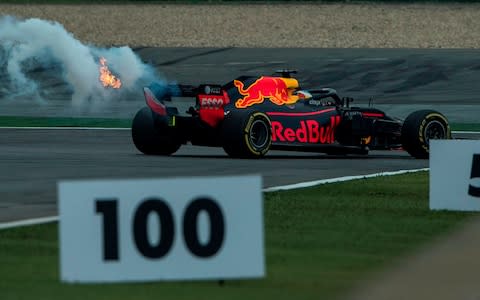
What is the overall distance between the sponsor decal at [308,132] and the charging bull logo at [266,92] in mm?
609

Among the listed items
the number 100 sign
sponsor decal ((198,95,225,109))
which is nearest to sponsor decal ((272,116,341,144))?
sponsor decal ((198,95,225,109))

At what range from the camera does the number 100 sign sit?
12.1m

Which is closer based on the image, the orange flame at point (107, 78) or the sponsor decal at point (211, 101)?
the sponsor decal at point (211, 101)

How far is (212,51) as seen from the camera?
5650cm

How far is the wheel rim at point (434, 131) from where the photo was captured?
1121 inches

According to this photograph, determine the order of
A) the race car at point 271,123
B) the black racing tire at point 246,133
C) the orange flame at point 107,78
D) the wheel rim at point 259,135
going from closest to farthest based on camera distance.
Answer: the black racing tire at point 246,133 → the wheel rim at point 259,135 → the race car at point 271,123 → the orange flame at point 107,78

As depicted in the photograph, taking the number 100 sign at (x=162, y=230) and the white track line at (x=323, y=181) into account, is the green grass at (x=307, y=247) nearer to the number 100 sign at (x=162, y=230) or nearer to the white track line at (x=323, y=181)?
the number 100 sign at (x=162, y=230)

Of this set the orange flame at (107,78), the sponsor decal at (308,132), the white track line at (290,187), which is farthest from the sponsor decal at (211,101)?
the orange flame at (107,78)

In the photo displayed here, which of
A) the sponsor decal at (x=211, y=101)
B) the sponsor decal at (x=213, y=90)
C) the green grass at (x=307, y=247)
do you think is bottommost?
the green grass at (x=307, y=247)

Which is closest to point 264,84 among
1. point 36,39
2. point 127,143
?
point 127,143

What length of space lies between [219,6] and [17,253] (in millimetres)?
54981

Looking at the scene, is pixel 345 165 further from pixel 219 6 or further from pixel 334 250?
pixel 219 6

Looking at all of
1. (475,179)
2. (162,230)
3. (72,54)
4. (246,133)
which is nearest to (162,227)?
(162,230)

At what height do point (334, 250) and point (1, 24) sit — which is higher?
point (1, 24)
